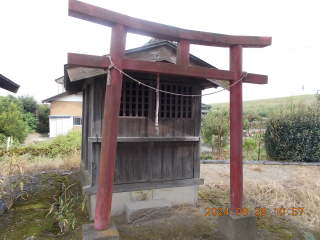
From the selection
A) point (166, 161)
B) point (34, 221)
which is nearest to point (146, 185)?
point (166, 161)

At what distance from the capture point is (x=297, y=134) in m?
10.4

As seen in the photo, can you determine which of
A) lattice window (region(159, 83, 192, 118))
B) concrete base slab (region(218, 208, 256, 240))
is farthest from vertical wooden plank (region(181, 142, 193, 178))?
concrete base slab (region(218, 208, 256, 240))

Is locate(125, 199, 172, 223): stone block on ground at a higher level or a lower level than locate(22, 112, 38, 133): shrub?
lower

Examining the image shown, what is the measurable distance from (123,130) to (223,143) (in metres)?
9.14

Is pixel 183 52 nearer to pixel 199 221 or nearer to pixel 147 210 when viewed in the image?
pixel 147 210

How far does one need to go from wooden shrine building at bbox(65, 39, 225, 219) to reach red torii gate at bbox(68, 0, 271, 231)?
809mm

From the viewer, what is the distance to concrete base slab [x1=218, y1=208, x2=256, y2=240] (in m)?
3.56

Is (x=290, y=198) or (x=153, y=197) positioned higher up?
(x=153, y=197)

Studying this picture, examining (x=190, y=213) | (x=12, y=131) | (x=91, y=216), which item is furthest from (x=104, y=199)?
(x=12, y=131)

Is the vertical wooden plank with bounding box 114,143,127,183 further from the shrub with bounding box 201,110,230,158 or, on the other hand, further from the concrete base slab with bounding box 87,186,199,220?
the shrub with bounding box 201,110,230,158

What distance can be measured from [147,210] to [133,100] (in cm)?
236

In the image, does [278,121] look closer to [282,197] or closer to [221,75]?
[282,197]

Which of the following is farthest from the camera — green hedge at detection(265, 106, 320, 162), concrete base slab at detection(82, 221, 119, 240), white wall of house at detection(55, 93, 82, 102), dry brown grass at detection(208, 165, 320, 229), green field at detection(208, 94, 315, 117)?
white wall of house at detection(55, 93, 82, 102)

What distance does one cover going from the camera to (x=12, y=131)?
15281mm
